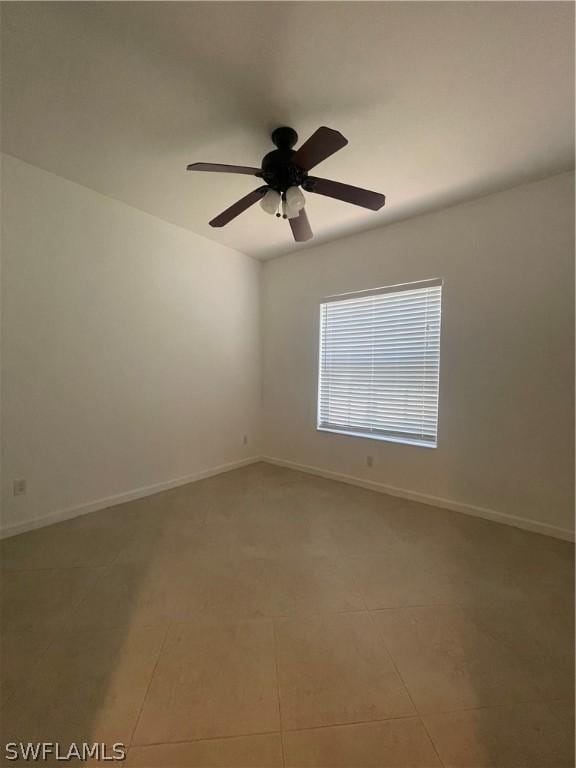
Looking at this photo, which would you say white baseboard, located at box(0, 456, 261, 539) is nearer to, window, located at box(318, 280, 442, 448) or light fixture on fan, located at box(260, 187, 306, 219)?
window, located at box(318, 280, 442, 448)

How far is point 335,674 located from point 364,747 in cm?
25

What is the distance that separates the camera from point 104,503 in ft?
8.74

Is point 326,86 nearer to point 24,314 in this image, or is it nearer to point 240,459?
point 24,314

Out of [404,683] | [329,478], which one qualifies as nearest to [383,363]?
[329,478]

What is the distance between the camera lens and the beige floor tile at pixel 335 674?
108 centimetres

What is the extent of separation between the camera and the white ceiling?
128cm

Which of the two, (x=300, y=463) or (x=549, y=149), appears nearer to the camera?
(x=549, y=149)

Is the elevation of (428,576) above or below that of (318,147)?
below

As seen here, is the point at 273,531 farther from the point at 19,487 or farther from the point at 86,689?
the point at 19,487

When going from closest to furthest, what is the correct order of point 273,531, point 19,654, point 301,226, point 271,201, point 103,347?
point 19,654
point 271,201
point 301,226
point 273,531
point 103,347

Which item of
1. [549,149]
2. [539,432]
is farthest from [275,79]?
[539,432]

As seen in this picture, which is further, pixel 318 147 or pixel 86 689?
pixel 318 147

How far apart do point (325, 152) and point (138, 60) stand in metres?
0.98

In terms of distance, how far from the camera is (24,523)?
2240 mm
